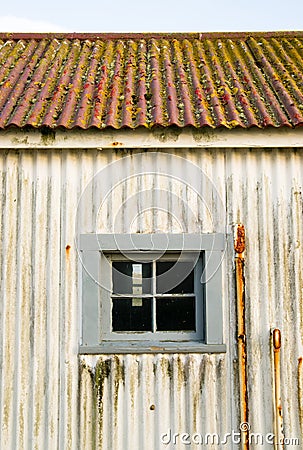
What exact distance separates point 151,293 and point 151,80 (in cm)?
239

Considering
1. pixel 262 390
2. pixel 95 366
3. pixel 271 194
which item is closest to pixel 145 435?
pixel 95 366

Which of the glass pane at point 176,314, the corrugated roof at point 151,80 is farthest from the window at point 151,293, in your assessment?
the corrugated roof at point 151,80

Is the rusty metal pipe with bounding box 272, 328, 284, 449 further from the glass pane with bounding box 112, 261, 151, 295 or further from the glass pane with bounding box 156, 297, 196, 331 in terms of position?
the glass pane with bounding box 112, 261, 151, 295

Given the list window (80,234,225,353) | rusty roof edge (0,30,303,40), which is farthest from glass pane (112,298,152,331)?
rusty roof edge (0,30,303,40)

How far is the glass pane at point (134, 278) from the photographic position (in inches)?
208

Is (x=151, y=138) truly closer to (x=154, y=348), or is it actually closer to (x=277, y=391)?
(x=154, y=348)

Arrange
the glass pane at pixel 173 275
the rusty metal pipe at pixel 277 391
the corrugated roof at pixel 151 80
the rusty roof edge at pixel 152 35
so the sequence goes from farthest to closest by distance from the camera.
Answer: the rusty roof edge at pixel 152 35 → the glass pane at pixel 173 275 → the corrugated roof at pixel 151 80 → the rusty metal pipe at pixel 277 391

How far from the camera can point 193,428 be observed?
16.5 feet

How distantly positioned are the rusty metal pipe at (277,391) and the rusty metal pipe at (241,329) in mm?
269

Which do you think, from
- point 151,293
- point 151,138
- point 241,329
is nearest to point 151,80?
point 151,138

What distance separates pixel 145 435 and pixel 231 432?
2.55ft

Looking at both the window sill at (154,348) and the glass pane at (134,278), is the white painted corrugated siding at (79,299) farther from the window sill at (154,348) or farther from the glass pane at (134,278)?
the glass pane at (134,278)

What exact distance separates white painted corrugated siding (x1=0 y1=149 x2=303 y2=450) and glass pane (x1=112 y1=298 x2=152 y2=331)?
30 cm

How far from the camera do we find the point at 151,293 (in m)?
5.25
